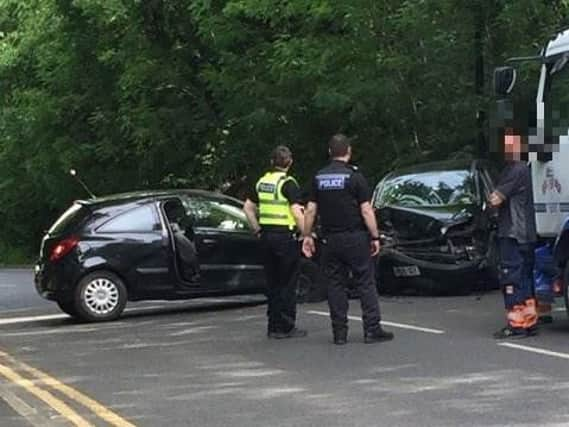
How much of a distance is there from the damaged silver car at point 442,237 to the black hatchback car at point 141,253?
172cm

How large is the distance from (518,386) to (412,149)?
1149 cm

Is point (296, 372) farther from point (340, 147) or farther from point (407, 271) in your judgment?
point (407, 271)

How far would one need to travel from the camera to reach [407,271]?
1344 centimetres

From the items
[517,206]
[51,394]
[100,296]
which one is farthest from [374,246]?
[100,296]

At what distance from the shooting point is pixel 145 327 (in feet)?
40.6

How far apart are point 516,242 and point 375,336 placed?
5.09 ft

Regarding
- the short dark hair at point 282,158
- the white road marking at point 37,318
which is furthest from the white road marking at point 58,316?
the short dark hair at point 282,158

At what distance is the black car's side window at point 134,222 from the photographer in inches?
516

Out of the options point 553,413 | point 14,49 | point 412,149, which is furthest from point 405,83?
point 14,49

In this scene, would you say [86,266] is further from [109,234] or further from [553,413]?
[553,413]

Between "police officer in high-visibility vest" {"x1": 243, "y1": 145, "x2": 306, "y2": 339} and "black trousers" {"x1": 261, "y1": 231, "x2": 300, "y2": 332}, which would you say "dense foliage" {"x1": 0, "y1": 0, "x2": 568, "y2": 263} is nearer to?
"police officer in high-visibility vest" {"x1": 243, "y1": 145, "x2": 306, "y2": 339}

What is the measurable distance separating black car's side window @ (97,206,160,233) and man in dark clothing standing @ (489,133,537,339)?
194 inches

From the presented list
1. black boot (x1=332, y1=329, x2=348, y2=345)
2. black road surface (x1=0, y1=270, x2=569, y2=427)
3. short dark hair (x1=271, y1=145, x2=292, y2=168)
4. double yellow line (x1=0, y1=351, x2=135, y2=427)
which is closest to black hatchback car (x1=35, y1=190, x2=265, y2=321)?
black road surface (x1=0, y1=270, x2=569, y2=427)

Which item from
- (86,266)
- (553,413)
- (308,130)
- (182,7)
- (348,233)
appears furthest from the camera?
(182,7)
